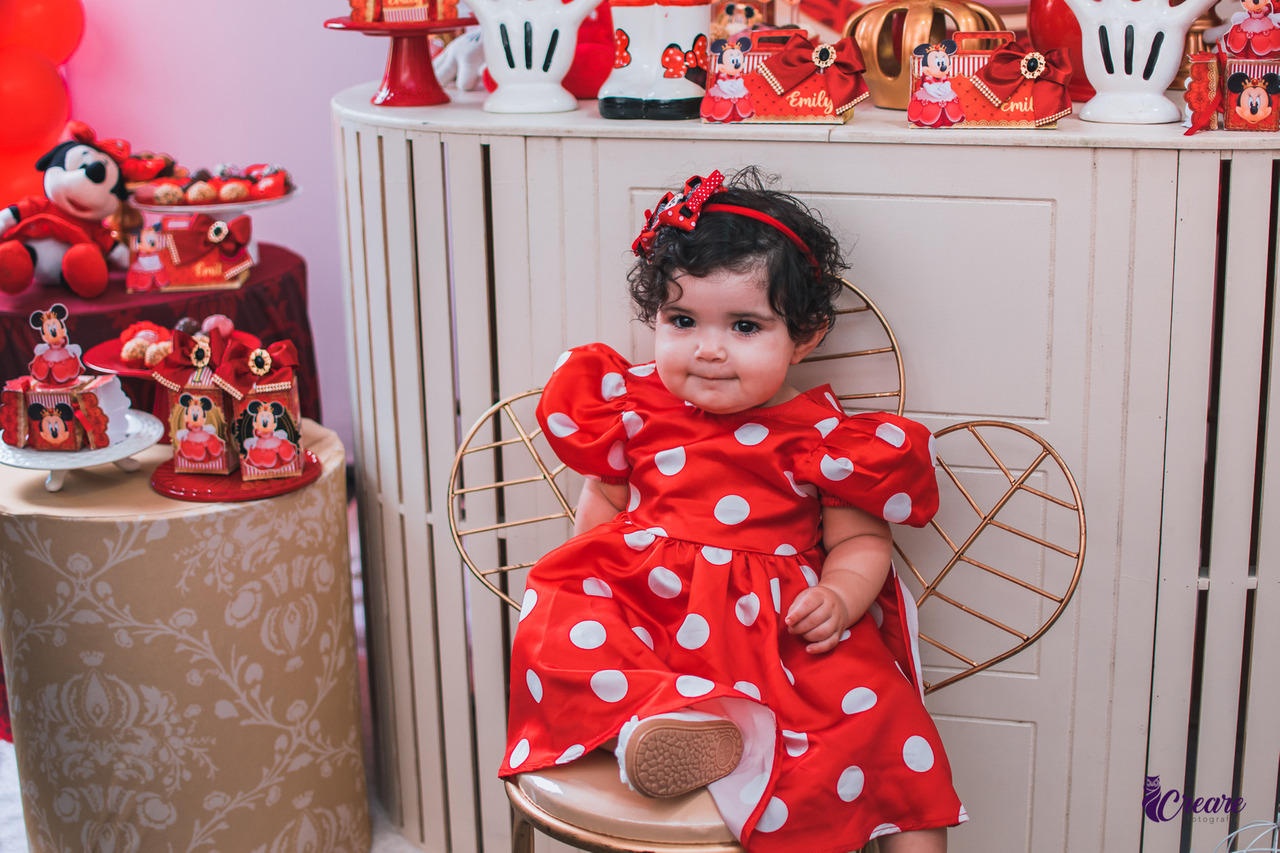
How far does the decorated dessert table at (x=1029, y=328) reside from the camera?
144 cm

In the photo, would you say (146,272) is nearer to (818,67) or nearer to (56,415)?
(56,415)

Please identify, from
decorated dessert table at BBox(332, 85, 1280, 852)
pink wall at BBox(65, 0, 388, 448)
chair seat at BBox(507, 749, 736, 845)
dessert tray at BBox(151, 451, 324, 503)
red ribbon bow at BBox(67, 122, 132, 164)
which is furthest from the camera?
pink wall at BBox(65, 0, 388, 448)

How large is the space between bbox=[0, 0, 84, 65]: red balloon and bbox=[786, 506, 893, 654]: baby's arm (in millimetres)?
2398

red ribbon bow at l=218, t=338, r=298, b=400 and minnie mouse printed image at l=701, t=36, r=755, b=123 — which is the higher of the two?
minnie mouse printed image at l=701, t=36, r=755, b=123

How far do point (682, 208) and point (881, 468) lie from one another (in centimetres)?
37

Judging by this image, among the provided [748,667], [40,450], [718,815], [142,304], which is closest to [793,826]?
[718,815]

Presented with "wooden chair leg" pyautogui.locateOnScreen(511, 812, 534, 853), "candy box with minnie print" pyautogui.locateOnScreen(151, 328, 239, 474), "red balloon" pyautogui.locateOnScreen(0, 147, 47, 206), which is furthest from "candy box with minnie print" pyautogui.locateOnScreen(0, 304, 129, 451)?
"red balloon" pyautogui.locateOnScreen(0, 147, 47, 206)

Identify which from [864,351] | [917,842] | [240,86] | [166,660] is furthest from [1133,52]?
[240,86]

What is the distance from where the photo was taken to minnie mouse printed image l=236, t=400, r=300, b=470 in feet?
5.60

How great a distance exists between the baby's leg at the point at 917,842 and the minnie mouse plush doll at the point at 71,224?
1.77m

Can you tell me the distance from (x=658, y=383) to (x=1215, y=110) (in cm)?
73

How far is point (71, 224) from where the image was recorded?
2318mm

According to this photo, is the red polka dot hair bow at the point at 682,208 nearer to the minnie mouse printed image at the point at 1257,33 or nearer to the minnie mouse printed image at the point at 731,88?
the minnie mouse printed image at the point at 731,88

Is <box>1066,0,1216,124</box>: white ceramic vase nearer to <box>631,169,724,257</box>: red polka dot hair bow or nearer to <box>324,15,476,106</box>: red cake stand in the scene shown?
<box>631,169,724,257</box>: red polka dot hair bow
